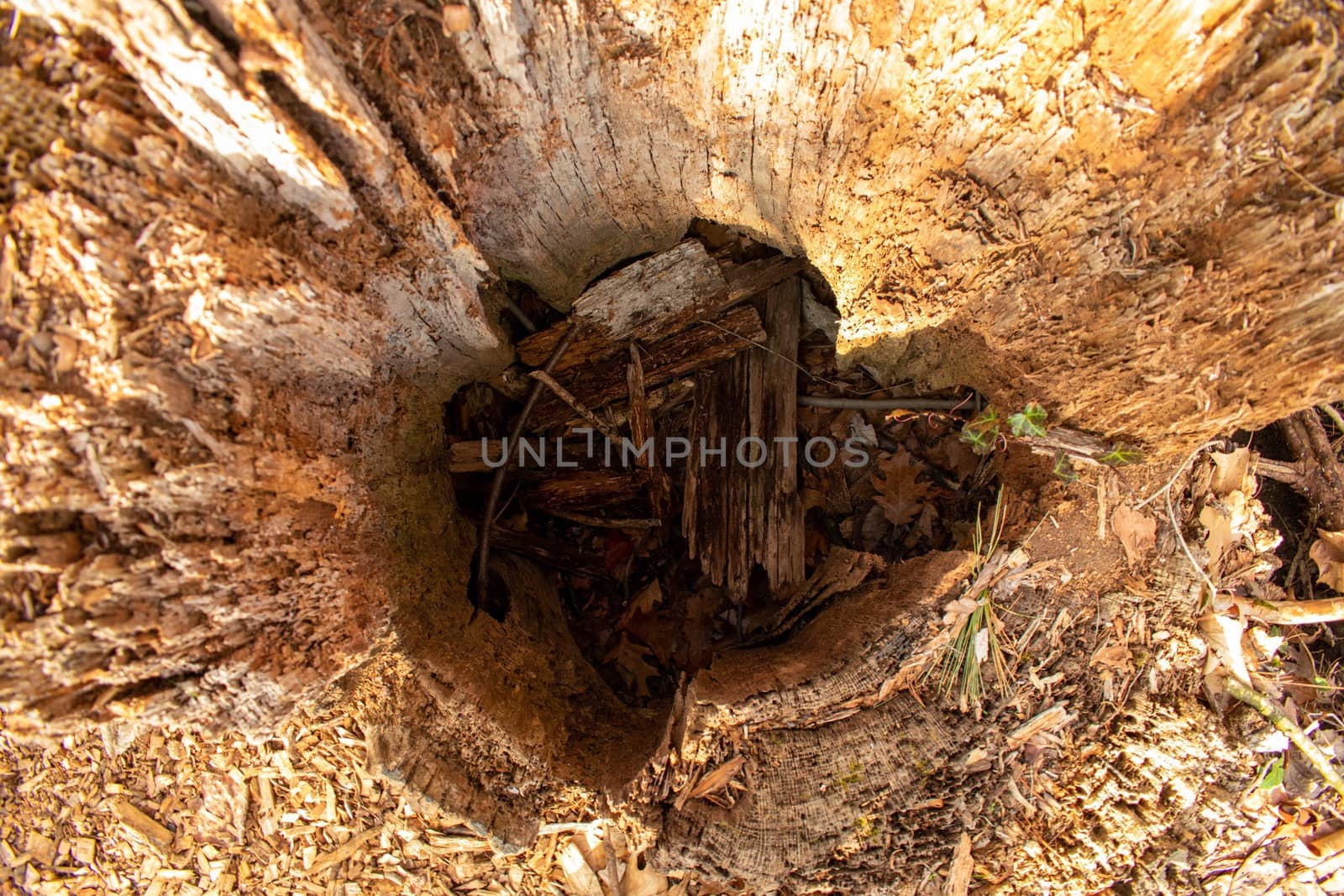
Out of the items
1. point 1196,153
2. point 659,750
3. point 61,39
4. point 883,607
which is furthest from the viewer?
point 883,607

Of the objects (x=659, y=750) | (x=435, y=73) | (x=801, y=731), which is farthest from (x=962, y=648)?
(x=435, y=73)

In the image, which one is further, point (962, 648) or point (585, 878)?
point (585, 878)

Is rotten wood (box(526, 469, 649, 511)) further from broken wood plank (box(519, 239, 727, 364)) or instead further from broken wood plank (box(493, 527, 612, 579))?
broken wood plank (box(519, 239, 727, 364))

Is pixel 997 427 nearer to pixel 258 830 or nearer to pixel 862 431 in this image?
pixel 862 431

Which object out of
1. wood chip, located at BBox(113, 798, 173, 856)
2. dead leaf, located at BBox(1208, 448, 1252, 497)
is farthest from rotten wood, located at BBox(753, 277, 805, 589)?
wood chip, located at BBox(113, 798, 173, 856)

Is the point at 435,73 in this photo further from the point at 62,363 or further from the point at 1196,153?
the point at 1196,153

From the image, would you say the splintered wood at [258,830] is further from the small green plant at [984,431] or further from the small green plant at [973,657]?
the small green plant at [984,431]

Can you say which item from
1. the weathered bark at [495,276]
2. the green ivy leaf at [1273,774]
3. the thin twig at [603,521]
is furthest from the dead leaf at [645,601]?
the green ivy leaf at [1273,774]

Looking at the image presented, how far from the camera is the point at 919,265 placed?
205 cm

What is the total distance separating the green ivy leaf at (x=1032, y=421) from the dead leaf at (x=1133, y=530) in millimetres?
356

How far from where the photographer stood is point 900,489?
281 cm

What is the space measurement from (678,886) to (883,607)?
3.87 ft

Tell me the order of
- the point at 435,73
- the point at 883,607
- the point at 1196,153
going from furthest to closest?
the point at 883,607, the point at 435,73, the point at 1196,153

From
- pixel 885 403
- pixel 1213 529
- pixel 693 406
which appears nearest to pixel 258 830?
pixel 693 406
